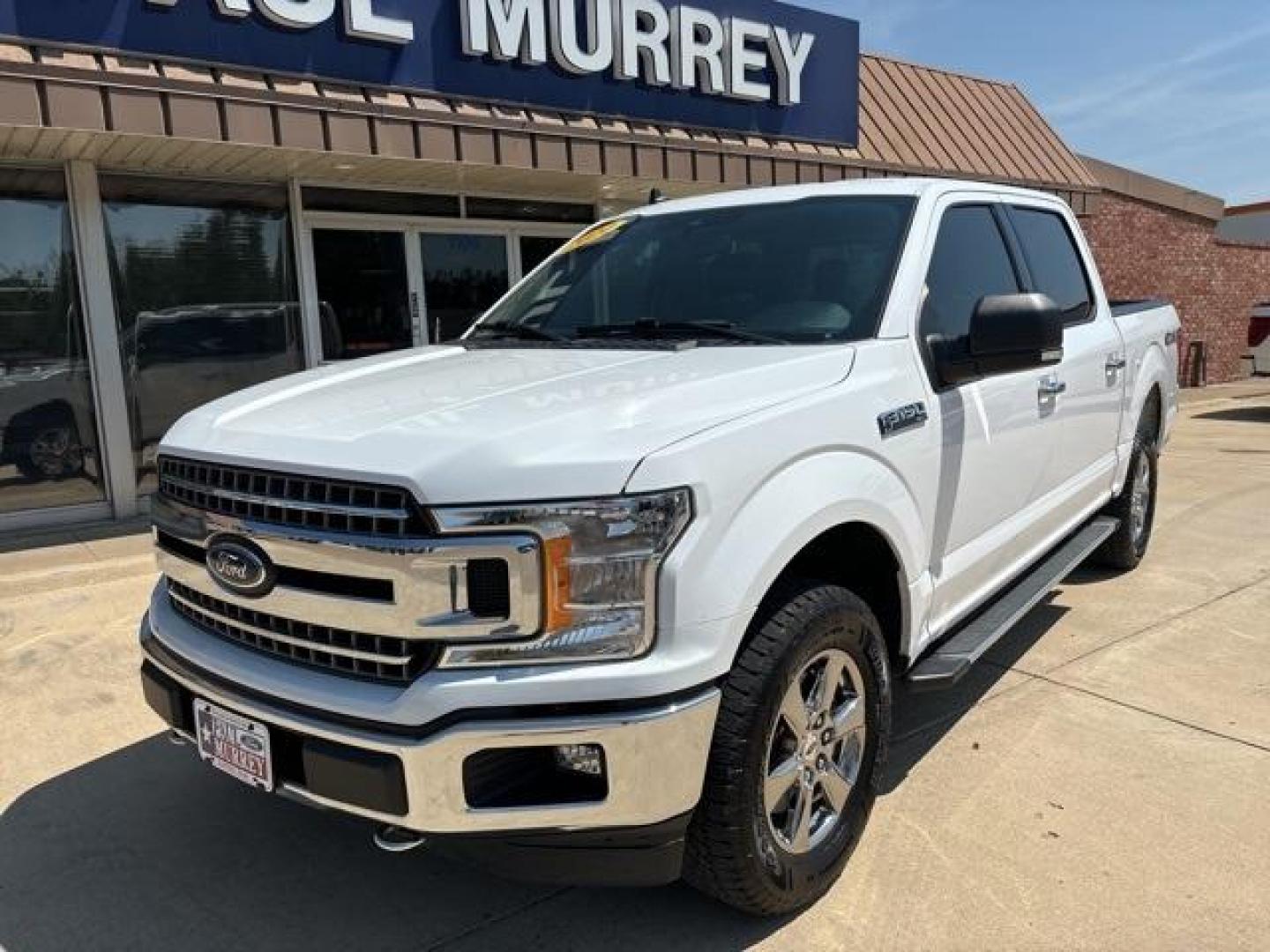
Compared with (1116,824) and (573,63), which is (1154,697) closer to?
(1116,824)

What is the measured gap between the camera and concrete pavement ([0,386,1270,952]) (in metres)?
2.53

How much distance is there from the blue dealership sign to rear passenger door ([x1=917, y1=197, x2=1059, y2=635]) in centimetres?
477

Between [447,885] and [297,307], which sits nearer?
[447,885]

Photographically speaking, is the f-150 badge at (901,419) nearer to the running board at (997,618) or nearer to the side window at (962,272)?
the side window at (962,272)

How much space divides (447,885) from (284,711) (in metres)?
0.83

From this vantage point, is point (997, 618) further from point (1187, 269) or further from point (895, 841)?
point (1187, 269)

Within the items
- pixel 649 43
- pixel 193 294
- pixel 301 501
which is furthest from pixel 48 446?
pixel 301 501

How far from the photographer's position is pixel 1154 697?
3.85 m

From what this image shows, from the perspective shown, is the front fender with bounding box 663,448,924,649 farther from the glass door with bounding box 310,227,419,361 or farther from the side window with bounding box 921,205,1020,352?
the glass door with bounding box 310,227,419,361

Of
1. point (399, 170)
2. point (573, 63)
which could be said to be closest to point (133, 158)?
point (399, 170)

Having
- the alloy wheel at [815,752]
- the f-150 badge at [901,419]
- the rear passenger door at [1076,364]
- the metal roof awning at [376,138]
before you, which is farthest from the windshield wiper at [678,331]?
the metal roof awning at [376,138]

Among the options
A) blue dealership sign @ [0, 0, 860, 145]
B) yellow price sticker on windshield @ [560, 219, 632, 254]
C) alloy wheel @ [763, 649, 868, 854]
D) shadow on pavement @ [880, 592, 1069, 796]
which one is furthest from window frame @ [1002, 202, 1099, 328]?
blue dealership sign @ [0, 0, 860, 145]

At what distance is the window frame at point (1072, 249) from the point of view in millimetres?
4090

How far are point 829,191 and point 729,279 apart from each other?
55 centimetres
